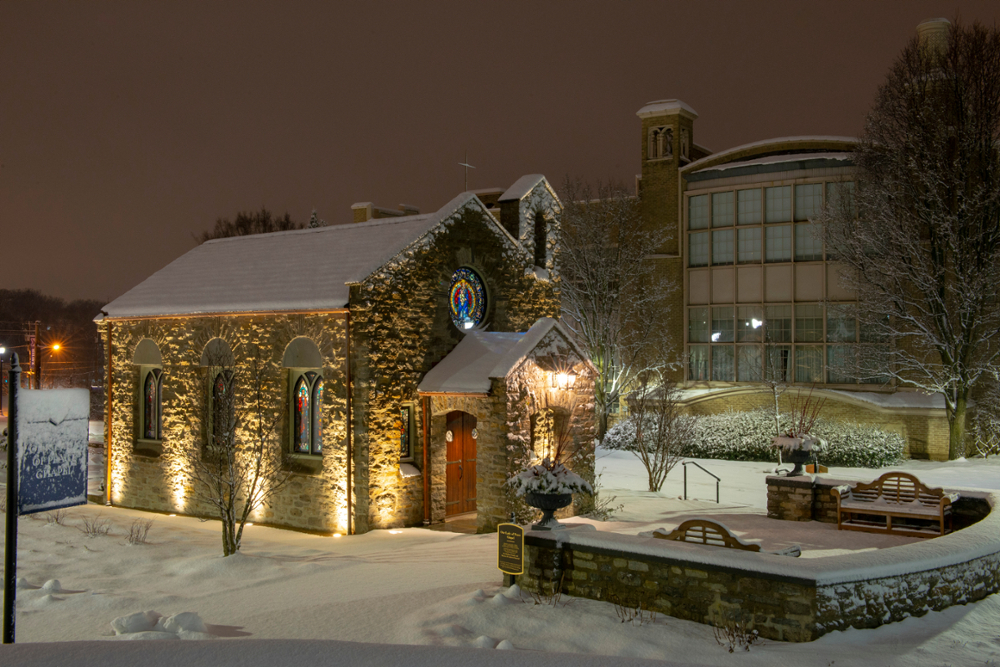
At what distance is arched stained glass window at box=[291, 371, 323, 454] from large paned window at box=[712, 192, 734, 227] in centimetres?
1733

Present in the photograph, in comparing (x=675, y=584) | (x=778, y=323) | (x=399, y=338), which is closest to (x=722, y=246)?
Result: (x=778, y=323)

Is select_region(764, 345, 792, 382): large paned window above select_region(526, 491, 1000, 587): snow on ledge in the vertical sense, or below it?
above

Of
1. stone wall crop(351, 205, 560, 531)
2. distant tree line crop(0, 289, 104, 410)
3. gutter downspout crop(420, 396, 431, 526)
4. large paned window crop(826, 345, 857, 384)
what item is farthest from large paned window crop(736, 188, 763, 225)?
distant tree line crop(0, 289, 104, 410)

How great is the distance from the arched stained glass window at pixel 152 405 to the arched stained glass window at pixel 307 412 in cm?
477

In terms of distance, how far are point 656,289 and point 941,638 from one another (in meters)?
21.5

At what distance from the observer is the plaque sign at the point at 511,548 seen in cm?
1052

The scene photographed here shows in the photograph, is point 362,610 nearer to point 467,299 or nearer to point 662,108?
point 467,299

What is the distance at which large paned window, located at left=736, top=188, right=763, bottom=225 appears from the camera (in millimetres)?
27922

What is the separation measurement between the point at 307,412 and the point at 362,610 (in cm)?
765

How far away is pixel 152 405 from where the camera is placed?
2016 centimetres

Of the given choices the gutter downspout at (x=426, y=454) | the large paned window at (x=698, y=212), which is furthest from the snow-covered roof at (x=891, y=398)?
the gutter downspout at (x=426, y=454)

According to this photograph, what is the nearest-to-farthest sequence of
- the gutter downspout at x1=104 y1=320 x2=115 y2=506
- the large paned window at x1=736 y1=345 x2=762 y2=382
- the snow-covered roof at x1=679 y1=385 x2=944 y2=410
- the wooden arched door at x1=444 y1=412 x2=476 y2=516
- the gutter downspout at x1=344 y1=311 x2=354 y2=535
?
the gutter downspout at x1=344 y1=311 x2=354 y2=535
the wooden arched door at x1=444 y1=412 x2=476 y2=516
the gutter downspout at x1=104 y1=320 x2=115 y2=506
the snow-covered roof at x1=679 y1=385 x2=944 y2=410
the large paned window at x1=736 y1=345 x2=762 y2=382

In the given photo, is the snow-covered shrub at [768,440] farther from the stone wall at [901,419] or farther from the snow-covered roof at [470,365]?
the snow-covered roof at [470,365]

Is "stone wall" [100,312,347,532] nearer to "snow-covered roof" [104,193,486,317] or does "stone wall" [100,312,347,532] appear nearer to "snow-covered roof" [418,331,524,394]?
"snow-covered roof" [104,193,486,317]
